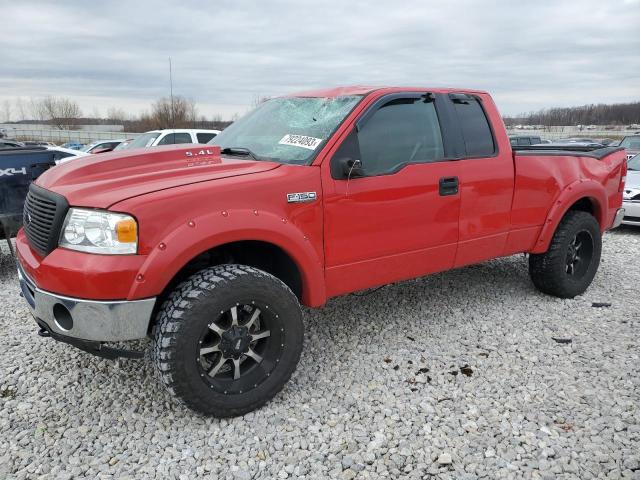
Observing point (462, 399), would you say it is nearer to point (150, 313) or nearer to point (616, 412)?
point (616, 412)

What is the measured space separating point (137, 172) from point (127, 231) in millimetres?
613

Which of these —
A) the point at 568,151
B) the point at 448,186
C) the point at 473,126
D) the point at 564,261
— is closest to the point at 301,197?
the point at 448,186

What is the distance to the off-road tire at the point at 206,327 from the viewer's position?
2.58m

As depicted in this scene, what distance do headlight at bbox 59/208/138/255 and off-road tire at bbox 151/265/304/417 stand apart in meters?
0.40

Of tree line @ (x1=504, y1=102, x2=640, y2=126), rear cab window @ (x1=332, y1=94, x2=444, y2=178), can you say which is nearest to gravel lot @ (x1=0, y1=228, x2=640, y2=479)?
rear cab window @ (x1=332, y1=94, x2=444, y2=178)

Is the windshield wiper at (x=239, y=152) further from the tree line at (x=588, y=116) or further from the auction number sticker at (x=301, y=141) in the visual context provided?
the tree line at (x=588, y=116)

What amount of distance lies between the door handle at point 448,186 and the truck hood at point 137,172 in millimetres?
1237

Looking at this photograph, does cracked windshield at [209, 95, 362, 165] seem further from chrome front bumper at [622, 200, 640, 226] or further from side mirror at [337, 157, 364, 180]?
chrome front bumper at [622, 200, 640, 226]

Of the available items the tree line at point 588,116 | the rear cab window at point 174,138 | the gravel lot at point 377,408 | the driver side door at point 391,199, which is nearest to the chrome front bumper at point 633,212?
the gravel lot at point 377,408

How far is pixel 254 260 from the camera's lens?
324 cm

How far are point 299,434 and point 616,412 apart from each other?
1851mm

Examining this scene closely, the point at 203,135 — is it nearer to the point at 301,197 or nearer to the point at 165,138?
the point at 165,138

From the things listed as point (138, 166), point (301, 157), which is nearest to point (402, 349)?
point (301, 157)

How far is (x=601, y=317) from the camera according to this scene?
14.5 feet
